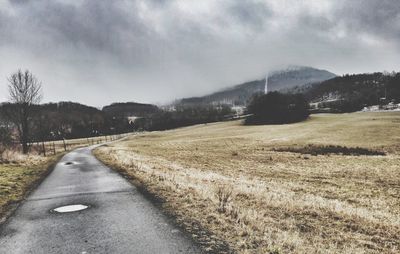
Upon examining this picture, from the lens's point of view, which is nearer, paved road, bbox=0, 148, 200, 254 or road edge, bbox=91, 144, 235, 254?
road edge, bbox=91, 144, 235, 254

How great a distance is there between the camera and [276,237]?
29.6 feet

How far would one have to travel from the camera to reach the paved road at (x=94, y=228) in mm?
8688

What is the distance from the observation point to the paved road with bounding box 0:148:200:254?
869 cm

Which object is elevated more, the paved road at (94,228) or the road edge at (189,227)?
the paved road at (94,228)

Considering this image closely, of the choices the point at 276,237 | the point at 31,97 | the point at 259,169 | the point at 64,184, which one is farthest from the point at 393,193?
the point at 31,97

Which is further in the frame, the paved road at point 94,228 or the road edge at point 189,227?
the paved road at point 94,228

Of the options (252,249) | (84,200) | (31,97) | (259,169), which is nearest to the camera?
(252,249)

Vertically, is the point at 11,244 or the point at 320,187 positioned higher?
the point at 11,244

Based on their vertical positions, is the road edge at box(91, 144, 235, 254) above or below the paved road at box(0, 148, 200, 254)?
below

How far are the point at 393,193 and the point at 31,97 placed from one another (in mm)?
49132

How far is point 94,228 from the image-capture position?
1035 cm

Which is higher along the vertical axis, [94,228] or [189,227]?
[94,228]

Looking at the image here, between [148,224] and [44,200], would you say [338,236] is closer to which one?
[148,224]

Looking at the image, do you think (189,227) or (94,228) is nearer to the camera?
(189,227)
